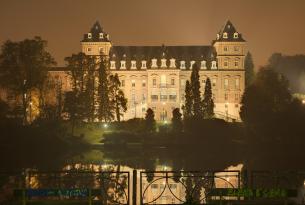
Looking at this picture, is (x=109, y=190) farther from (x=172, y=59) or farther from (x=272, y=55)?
(x=272, y=55)

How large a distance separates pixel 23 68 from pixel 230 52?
50285 mm

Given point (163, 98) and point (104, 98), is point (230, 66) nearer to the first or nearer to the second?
point (163, 98)

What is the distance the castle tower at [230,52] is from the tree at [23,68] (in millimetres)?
46804

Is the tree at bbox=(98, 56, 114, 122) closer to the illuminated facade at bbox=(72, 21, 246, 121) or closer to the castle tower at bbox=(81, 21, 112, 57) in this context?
the illuminated facade at bbox=(72, 21, 246, 121)

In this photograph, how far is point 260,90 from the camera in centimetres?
7056

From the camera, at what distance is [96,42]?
338ft

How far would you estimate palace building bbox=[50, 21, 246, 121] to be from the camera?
99.4m

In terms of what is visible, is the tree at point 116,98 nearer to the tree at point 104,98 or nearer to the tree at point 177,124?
the tree at point 104,98

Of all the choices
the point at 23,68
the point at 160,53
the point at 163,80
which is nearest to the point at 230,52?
the point at 160,53

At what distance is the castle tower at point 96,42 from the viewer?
103m

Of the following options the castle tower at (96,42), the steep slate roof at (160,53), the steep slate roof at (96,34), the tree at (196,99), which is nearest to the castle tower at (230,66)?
the steep slate roof at (160,53)

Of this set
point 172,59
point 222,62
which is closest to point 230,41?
point 222,62

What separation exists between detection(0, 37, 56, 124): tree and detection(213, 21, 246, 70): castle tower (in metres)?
46.8

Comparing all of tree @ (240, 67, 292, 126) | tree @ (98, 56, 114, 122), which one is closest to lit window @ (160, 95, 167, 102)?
tree @ (98, 56, 114, 122)
